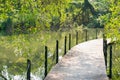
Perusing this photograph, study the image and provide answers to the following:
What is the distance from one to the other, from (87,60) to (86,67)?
1670 mm

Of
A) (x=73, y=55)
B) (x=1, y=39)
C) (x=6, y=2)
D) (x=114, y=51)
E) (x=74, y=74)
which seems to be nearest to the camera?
(x=6, y=2)

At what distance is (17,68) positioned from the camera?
56.2ft

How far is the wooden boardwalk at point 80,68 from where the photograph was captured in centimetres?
1072

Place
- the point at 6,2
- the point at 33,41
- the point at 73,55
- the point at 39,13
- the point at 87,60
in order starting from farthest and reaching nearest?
the point at 33,41, the point at 73,55, the point at 87,60, the point at 39,13, the point at 6,2

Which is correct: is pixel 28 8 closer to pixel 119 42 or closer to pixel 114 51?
pixel 119 42

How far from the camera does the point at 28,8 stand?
1109 cm

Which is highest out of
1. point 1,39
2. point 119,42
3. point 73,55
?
point 119,42

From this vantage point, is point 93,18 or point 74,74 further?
point 93,18

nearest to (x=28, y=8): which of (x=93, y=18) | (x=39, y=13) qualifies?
(x=39, y=13)

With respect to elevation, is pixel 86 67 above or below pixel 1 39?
above

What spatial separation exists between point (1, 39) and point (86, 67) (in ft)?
70.2

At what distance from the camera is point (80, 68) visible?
1215 centimetres

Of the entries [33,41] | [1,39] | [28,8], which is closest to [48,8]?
[28,8]

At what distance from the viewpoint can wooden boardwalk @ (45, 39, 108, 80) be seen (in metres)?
10.7
